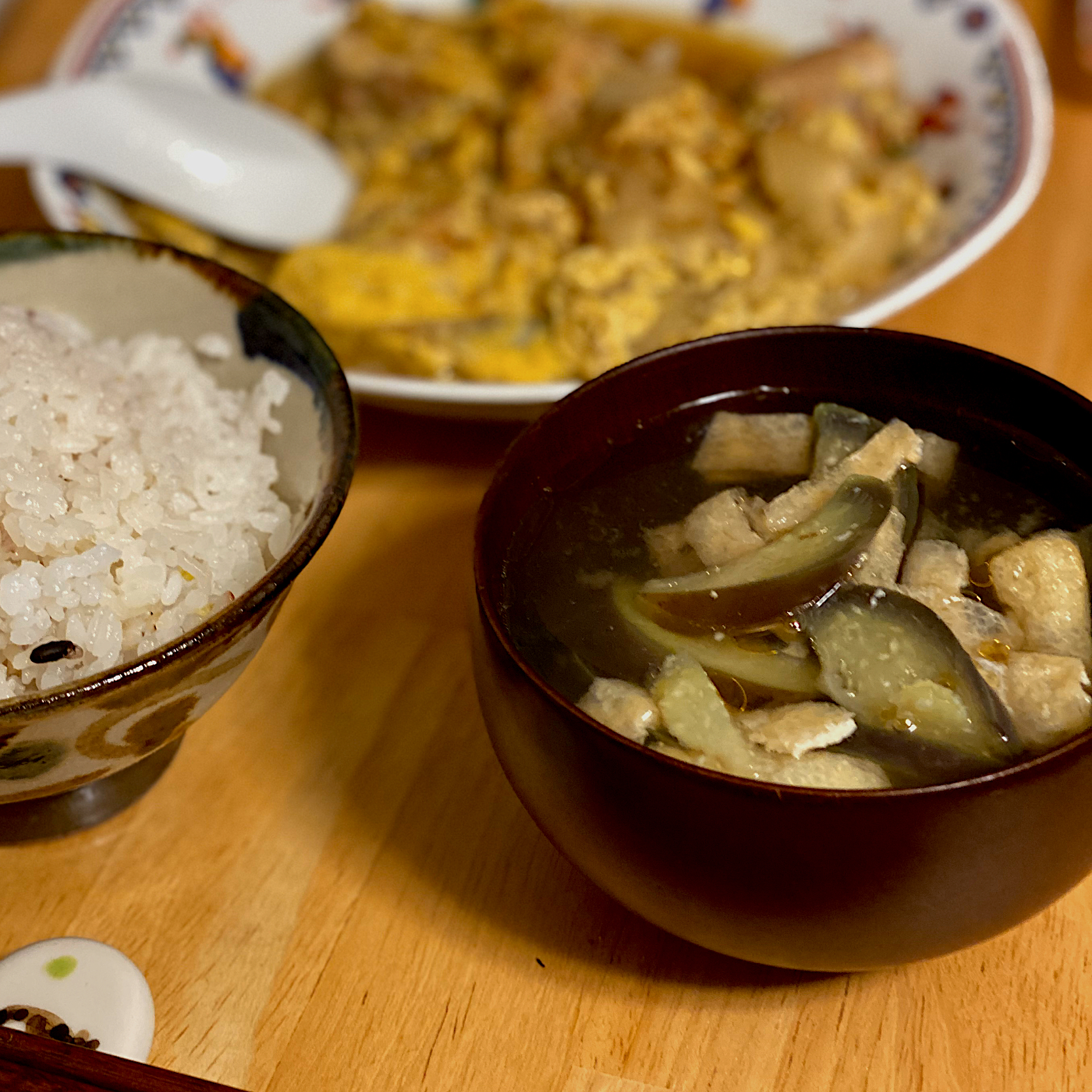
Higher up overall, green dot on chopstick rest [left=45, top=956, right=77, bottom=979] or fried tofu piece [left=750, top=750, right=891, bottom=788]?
Result: fried tofu piece [left=750, top=750, right=891, bottom=788]

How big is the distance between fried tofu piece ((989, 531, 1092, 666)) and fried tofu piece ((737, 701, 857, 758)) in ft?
0.51

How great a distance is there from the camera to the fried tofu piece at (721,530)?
0.91 meters

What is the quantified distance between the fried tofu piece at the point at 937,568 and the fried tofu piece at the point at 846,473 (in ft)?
0.22

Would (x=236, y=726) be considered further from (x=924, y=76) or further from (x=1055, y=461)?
(x=924, y=76)

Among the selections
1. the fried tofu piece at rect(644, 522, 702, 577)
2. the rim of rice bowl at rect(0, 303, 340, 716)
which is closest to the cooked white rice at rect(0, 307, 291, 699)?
the rim of rice bowl at rect(0, 303, 340, 716)

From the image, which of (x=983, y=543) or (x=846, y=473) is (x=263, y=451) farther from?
(x=983, y=543)

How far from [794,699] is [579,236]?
3.49 ft

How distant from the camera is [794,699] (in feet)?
2.66

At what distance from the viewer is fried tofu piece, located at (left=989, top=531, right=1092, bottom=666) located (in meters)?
0.82

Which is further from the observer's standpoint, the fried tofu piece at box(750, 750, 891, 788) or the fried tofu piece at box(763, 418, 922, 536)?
the fried tofu piece at box(763, 418, 922, 536)

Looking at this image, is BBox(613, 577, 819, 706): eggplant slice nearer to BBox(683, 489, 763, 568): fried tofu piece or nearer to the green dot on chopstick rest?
BBox(683, 489, 763, 568): fried tofu piece

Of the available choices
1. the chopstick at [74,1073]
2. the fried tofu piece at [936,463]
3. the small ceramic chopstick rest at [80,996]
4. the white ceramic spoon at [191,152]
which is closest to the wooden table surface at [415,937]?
the small ceramic chopstick rest at [80,996]

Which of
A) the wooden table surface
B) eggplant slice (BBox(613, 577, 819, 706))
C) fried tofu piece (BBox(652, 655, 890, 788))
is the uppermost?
fried tofu piece (BBox(652, 655, 890, 788))

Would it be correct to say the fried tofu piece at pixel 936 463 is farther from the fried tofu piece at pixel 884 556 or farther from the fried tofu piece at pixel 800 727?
the fried tofu piece at pixel 800 727
